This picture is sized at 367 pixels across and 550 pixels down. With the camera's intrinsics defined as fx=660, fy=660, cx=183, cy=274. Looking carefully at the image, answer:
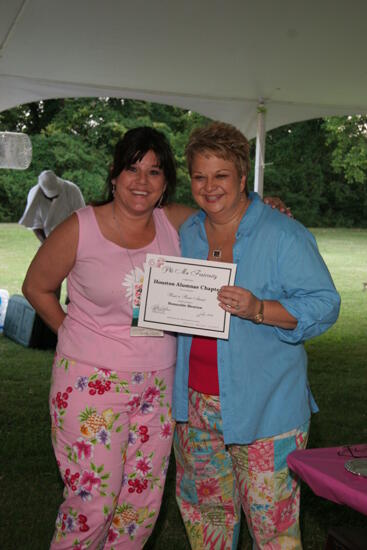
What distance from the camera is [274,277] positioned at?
2.21 meters

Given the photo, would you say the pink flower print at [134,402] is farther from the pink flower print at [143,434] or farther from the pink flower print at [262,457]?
the pink flower print at [262,457]

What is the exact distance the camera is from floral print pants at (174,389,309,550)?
224cm

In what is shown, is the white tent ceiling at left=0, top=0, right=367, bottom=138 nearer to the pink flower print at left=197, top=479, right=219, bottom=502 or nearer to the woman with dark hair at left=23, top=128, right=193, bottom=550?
the woman with dark hair at left=23, top=128, right=193, bottom=550

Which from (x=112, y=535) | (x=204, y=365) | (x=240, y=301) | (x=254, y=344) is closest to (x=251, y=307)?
(x=240, y=301)

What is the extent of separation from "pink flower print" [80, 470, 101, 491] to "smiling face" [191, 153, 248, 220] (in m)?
0.99

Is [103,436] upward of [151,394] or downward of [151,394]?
downward

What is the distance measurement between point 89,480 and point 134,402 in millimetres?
306

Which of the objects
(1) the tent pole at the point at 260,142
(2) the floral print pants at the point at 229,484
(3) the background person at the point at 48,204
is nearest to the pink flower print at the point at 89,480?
(2) the floral print pants at the point at 229,484

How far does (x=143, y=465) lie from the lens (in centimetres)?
241

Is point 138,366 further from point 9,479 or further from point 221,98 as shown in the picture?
point 221,98

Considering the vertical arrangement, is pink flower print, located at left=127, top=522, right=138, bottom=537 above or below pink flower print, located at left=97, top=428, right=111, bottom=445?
below

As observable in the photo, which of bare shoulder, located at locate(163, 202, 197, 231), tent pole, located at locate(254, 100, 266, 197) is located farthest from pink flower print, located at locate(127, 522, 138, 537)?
tent pole, located at locate(254, 100, 266, 197)

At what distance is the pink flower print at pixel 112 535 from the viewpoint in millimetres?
2434

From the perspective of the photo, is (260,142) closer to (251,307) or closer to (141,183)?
(141,183)
